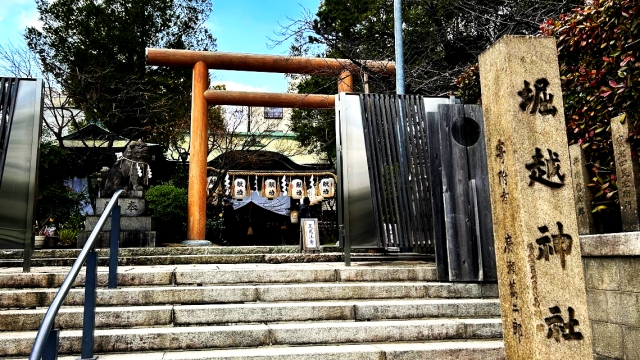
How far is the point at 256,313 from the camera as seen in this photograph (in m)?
4.91

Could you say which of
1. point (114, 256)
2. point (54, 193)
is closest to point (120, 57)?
point (54, 193)

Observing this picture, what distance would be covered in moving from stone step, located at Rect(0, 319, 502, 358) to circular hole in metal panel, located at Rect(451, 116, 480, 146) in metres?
2.35

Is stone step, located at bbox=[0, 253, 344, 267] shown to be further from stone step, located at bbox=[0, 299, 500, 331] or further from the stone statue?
the stone statue

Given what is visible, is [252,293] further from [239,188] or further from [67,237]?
[239,188]

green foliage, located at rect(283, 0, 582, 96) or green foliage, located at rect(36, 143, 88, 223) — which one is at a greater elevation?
green foliage, located at rect(283, 0, 582, 96)

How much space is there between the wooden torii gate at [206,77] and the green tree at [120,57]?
759 centimetres

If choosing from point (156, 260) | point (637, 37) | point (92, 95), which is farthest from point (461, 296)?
point (92, 95)

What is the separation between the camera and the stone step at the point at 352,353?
412 centimetres

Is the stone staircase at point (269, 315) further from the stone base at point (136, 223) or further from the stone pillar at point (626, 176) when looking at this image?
the stone base at point (136, 223)

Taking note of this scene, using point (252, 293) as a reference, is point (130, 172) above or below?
above

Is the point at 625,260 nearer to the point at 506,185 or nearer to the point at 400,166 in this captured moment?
the point at 506,185

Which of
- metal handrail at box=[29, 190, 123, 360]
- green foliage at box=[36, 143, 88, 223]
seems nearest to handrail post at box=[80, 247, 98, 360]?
metal handrail at box=[29, 190, 123, 360]

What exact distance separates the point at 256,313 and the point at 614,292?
11.4 ft

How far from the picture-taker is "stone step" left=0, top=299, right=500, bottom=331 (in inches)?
183
